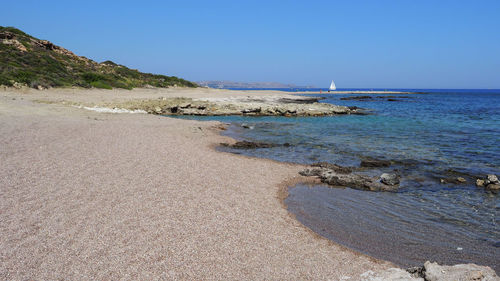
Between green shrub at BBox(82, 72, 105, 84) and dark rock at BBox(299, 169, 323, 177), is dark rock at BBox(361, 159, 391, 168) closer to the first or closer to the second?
dark rock at BBox(299, 169, 323, 177)

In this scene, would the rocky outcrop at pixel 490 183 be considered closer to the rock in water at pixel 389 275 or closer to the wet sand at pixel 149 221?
the wet sand at pixel 149 221

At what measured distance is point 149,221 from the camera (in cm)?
647

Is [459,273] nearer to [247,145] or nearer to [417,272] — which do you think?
[417,272]

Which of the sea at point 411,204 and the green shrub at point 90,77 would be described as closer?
the sea at point 411,204

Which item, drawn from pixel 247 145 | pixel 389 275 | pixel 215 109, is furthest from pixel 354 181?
pixel 215 109

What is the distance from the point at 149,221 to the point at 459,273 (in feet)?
17.2

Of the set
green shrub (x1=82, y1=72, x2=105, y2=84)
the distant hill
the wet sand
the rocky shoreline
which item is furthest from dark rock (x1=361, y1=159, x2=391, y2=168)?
green shrub (x1=82, y1=72, x2=105, y2=84)

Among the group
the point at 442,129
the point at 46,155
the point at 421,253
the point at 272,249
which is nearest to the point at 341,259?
the point at 272,249

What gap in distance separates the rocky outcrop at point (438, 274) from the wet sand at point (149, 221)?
263mm

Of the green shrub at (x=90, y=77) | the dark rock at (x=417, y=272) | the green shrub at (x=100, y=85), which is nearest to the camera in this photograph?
the dark rock at (x=417, y=272)

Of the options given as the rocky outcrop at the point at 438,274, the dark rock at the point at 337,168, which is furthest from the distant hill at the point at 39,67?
the rocky outcrop at the point at 438,274

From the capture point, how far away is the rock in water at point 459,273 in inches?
163

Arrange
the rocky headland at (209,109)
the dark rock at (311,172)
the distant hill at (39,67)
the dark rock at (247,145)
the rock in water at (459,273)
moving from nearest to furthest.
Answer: the rock in water at (459,273) → the dark rock at (311,172) → the dark rock at (247,145) → the rocky headland at (209,109) → the distant hill at (39,67)

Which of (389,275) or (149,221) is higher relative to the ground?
(149,221)
